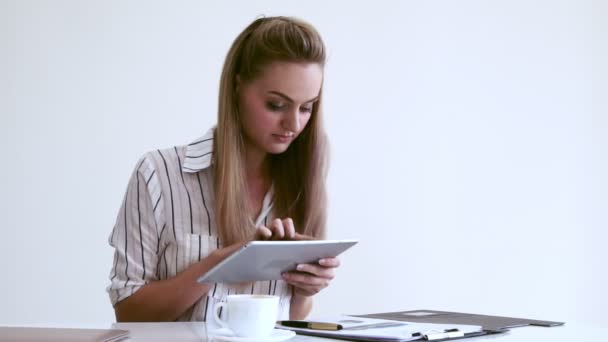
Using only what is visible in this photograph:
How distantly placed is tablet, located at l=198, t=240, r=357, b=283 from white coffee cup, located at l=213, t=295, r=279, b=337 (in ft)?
0.30

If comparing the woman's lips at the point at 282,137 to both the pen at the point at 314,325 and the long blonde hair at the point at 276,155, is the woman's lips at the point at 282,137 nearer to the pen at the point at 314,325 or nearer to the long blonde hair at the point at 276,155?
the long blonde hair at the point at 276,155

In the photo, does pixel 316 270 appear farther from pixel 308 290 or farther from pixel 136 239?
pixel 136 239

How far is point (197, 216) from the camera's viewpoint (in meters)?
1.71

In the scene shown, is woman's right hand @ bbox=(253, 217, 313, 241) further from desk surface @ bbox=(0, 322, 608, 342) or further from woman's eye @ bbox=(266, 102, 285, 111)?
woman's eye @ bbox=(266, 102, 285, 111)

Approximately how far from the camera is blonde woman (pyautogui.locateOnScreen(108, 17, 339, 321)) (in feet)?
5.37

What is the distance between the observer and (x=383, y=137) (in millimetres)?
3078

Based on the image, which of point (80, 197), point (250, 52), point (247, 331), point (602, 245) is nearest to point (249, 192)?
point (250, 52)

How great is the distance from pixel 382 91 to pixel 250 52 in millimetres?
1423

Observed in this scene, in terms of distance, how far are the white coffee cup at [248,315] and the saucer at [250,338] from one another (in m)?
0.01

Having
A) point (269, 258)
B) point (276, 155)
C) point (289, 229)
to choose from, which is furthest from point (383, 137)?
point (269, 258)

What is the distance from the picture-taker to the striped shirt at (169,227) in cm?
165

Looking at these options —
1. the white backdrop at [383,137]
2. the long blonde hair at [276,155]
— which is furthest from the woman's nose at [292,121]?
the white backdrop at [383,137]

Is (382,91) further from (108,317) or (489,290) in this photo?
(108,317)

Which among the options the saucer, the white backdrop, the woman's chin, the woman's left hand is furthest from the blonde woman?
the white backdrop
